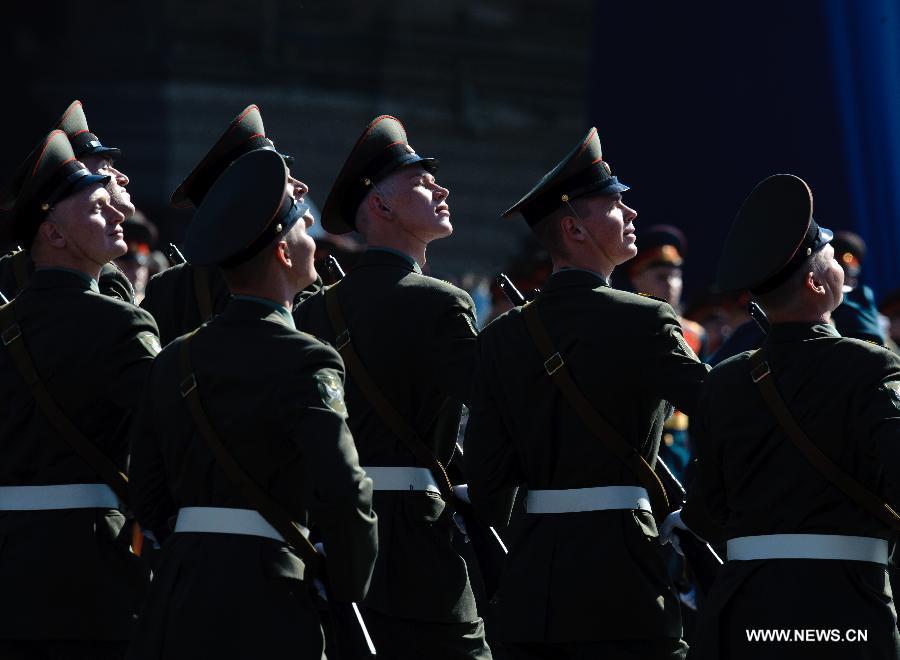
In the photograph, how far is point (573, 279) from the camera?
4.58 meters

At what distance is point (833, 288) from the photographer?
159 inches

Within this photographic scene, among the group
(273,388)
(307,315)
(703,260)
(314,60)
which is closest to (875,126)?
(703,260)

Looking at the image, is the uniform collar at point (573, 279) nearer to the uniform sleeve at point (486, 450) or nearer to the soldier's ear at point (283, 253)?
the uniform sleeve at point (486, 450)

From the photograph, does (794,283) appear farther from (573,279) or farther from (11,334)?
(11,334)

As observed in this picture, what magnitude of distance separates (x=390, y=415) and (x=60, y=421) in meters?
0.90

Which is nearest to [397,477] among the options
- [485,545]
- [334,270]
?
[485,545]

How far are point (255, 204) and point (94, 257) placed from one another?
3.27 feet

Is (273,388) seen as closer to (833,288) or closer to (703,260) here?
(833,288)

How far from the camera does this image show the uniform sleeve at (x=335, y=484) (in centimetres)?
354

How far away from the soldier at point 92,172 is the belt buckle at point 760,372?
2.11 meters

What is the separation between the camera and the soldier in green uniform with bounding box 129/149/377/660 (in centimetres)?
363

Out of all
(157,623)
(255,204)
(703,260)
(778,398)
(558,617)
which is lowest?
(703,260)

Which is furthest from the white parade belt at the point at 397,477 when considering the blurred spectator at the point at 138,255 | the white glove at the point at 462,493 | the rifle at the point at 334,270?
the blurred spectator at the point at 138,255

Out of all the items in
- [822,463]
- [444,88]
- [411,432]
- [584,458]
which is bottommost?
[444,88]
